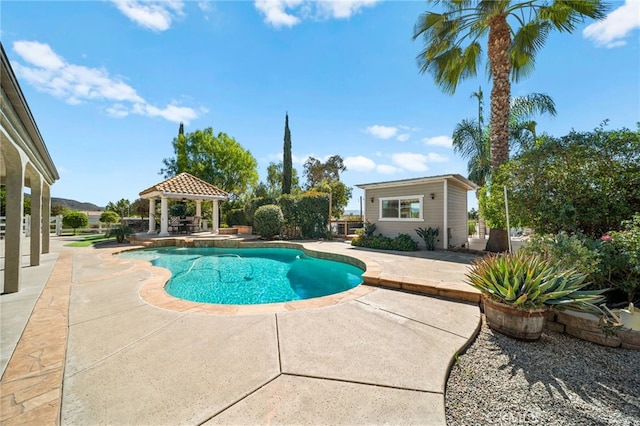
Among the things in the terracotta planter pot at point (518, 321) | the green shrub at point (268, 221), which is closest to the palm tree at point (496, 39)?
the terracotta planter pot at point (518, 321)

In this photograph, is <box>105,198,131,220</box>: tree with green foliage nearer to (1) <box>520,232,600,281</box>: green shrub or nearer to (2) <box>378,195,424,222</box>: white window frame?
(2) <box>378,195,424,222</box>: white window frame

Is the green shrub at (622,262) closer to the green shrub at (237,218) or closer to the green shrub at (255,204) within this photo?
the green shrub at (255,204)

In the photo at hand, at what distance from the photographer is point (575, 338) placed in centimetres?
311

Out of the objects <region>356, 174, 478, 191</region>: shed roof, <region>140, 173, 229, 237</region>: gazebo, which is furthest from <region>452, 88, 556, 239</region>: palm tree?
<region>140, 173, 229, 237</region>: gazebo

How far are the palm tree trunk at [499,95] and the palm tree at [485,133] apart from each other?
11.8 ft

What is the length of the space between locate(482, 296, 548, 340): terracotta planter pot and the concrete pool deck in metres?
0.28

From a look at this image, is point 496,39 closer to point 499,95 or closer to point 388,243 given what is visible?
point 499,95

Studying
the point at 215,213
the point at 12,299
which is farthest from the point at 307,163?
the point at 12,299

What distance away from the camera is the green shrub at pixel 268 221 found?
45.2 ft

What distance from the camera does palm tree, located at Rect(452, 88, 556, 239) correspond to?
44.7 ft

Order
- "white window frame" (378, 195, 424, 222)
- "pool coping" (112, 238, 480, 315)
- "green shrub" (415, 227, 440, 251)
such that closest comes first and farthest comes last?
"pool coping" (112, 238, 480, 315) → "green shrub" (415, 227, 440, 251) → "white window frame" (378, 195, 424, 222)

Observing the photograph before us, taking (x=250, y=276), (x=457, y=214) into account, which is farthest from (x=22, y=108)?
(x=457, y=214)

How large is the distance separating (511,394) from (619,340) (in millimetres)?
2044

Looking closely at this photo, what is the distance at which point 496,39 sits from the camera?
8.92 meters
